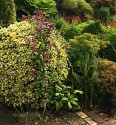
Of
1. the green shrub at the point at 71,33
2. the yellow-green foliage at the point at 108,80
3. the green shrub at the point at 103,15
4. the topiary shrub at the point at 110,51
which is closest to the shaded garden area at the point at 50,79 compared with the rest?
the yellow-green foliage at the point at 108,80

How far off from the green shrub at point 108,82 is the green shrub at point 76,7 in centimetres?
532

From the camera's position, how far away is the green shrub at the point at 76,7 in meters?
10.7

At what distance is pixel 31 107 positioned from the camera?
208 inches

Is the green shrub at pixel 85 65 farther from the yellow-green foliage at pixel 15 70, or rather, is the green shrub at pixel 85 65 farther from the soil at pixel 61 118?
the yellow-green foliage at pixel 15 70

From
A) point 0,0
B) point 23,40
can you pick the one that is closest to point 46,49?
point 23,40

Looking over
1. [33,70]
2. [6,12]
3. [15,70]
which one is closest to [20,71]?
[15,70]

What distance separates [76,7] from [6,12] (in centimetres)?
408

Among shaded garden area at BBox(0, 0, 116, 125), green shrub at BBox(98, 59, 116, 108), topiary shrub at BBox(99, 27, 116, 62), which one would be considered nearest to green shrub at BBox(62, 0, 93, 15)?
topiary shrub at BBox(99, 27, 116, 62)

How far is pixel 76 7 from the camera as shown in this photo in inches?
427

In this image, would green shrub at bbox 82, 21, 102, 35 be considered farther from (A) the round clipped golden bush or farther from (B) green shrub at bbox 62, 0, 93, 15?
(B) green shrub at bbox 62, 0, 93, 15

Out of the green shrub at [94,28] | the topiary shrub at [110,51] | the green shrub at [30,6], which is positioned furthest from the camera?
the green shrub at [30,6]

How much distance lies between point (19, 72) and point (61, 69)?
704mm

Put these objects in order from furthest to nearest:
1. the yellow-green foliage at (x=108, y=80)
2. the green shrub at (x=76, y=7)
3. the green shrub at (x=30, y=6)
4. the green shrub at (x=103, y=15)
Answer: the green shrub at (x=103, y=15), the green shrub at (x=76, y=7), the green shrub at (x=30, y=6), the yellow-green foliage at (x=108, y=80)

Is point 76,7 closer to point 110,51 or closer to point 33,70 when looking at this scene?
point 110,51
